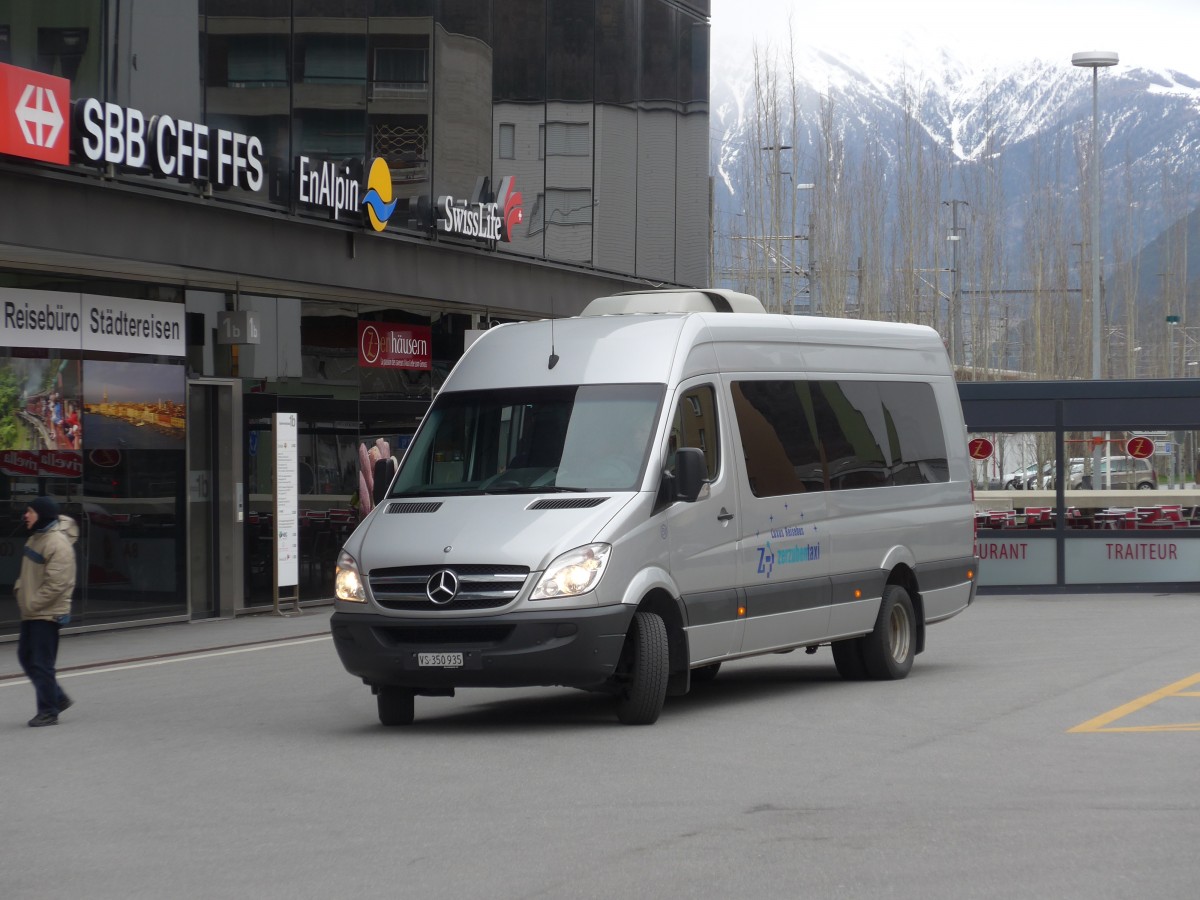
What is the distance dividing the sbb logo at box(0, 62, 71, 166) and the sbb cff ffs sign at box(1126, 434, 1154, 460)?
1410cm

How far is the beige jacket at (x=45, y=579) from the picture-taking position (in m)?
12.5

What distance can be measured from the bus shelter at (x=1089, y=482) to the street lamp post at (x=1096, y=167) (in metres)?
14.4

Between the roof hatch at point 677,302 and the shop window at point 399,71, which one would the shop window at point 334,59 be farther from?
the roof hatch at point 677,302

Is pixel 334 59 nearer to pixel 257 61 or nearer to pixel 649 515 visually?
pixel 257 61

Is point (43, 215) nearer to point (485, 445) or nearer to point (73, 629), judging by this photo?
point (73, 629)

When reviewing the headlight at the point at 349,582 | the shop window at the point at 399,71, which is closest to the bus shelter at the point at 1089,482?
the shop window at the point at 399,71

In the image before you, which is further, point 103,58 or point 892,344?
point 103,58

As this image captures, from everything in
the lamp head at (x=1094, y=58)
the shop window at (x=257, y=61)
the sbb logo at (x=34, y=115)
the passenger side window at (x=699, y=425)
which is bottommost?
the passenger side window at (x=699, y=425)

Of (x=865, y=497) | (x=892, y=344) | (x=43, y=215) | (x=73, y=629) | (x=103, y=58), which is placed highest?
(x=103, y=58)

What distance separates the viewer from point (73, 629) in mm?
19500

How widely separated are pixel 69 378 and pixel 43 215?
89.8 inches

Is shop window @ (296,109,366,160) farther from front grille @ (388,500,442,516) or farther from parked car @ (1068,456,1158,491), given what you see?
front grille @ (388,500,442,516)

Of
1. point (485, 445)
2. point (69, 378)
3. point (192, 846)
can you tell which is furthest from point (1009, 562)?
point (192, 846)

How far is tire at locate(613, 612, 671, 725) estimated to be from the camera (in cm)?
1122
